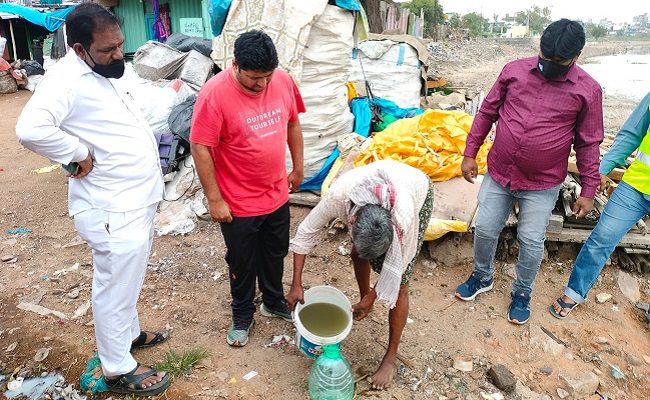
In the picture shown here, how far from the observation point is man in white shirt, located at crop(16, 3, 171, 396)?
5.68 ft

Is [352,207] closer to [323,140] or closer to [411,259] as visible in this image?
[411,259]

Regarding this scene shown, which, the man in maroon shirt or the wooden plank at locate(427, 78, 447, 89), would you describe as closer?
the man in maroon shirt

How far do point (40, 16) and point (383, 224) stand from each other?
1425 centimetres

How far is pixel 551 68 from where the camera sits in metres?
2.49

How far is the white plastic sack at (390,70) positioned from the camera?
5.62 m

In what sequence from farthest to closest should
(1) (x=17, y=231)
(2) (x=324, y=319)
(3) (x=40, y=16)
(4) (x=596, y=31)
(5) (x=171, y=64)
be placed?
1. (4) (x=596, y=31)
2. (3) (x=40, y=16)
3. (5) (x=171, y=64)
4. (1) (x=17, y=231)
5. (2) (x=324, y=319)

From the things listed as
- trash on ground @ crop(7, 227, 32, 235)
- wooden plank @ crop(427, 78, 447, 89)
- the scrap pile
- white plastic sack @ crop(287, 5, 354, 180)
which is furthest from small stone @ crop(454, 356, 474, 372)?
wooden plank @ crop(427, 78, 447, 89)

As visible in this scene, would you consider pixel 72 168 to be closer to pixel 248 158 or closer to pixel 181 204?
pixel 248 158

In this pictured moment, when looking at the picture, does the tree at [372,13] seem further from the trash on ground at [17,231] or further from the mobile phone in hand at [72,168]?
the mobile phone in hand at [72,168]

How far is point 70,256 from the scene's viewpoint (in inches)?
147

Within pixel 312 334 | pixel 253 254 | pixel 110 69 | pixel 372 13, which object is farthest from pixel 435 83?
pixel 110 69

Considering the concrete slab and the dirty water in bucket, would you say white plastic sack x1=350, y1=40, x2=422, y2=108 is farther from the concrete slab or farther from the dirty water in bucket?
the dirty water in bucket

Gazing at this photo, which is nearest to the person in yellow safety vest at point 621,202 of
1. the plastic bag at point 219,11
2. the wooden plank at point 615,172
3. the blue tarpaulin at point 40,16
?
the wooden plank at point 615,172

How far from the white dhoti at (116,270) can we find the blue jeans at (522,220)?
79.9 inches
